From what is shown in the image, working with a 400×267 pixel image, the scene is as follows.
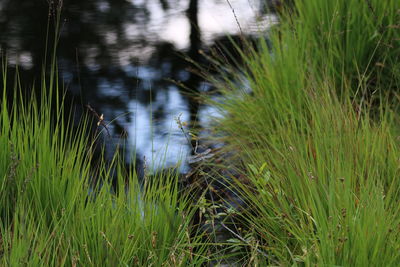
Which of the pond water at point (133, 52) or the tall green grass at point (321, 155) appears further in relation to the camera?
the pond water at point (133, 52)

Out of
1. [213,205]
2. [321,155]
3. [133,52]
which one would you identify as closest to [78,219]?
[213,205]

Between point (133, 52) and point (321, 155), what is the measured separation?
9.10 ft

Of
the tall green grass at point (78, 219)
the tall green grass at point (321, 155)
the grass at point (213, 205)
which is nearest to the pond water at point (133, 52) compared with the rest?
the tall green grass at point (321, 155)

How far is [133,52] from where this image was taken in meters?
5.06

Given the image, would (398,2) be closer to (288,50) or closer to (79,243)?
(288,50)

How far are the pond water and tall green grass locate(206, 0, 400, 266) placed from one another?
0.33 metres

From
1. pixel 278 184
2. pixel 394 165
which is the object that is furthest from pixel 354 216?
pixel 394 165

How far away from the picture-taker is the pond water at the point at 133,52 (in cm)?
402

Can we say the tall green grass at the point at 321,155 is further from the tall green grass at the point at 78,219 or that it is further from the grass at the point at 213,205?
the tall green grass at the point at 78,219

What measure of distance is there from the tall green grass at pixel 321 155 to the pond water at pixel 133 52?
1.08 feet

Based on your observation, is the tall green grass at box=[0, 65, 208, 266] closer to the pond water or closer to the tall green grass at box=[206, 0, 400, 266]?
the tall green grass at box=[206, 0, 400, 266]

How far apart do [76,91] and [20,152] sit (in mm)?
2011

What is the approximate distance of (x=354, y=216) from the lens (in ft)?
6.91

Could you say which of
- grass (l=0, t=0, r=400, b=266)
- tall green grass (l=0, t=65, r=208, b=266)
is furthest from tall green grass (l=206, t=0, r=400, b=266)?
tall green grass (l=0, t=65, r=208, b=266)
